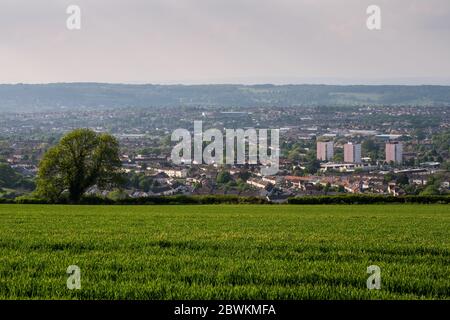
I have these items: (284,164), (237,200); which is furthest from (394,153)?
(237,200)

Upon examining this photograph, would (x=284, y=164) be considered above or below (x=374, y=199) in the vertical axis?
below

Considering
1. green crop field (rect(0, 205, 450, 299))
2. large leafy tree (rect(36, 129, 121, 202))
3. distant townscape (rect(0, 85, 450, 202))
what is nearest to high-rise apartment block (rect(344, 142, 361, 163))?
distant townscape (rect(0, 85, 450, 202))

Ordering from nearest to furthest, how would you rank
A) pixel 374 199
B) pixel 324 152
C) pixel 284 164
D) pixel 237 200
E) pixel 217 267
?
pixel 217 267 < pixel 374 199 < pixel 237 200 < pixel 284 164 < pixel 324 152

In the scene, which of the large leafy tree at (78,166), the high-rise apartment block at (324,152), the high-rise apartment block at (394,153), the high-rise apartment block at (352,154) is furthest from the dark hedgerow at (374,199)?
the high-rise apartment block at (324,152)

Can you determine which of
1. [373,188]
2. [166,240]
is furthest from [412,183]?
[166,240]

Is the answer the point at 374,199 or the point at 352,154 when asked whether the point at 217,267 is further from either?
the point at 352,154

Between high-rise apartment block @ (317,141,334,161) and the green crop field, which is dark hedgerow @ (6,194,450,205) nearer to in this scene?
the green crop field

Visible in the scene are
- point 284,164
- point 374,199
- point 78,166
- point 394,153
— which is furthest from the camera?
point 394,153

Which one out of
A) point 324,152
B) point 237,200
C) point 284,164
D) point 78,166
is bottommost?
Result: point 284,164

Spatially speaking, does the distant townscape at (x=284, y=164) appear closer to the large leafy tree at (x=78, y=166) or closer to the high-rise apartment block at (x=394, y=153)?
the high-rise apartment block at (x=394, y=153)
